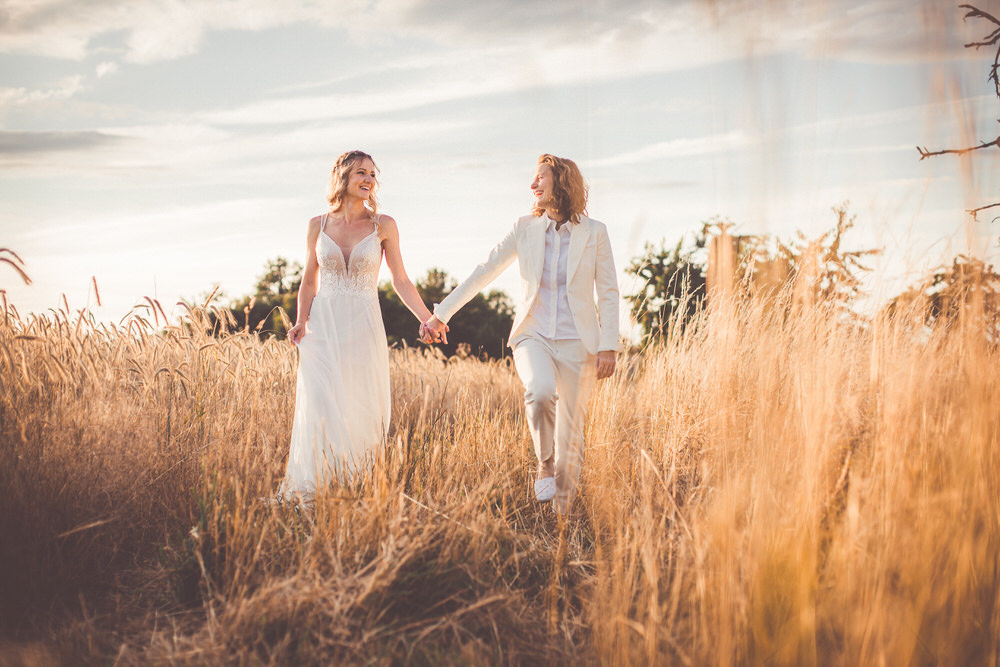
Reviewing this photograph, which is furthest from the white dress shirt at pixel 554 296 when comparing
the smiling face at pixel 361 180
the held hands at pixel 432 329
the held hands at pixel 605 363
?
the smiling face at pixel 361 180

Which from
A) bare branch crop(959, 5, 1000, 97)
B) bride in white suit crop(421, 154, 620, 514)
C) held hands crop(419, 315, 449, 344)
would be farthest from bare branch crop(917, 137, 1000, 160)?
held hands crop(419, 315, 449, 344)

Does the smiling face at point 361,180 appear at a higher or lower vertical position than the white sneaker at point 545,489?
higher

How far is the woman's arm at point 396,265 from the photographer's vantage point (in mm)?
4590

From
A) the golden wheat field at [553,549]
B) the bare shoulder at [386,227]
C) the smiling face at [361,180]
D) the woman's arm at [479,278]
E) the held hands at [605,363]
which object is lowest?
the golden wheat field at [553,549]

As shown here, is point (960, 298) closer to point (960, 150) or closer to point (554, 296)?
point (960, 150)

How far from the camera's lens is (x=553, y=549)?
10.5ft

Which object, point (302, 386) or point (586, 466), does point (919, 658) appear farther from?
point (302, 386)

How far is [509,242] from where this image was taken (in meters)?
4.31

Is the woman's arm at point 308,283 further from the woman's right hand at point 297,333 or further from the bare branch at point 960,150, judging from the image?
the bare branch at point 960,150

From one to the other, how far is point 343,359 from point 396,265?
851 mm

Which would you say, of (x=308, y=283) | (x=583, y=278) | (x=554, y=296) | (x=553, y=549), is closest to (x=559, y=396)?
(x=554, y=296)

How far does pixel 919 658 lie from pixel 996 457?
3.64ft

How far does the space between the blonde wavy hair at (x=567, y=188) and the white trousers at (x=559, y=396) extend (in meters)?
0.89

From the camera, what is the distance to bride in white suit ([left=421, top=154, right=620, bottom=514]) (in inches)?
154
